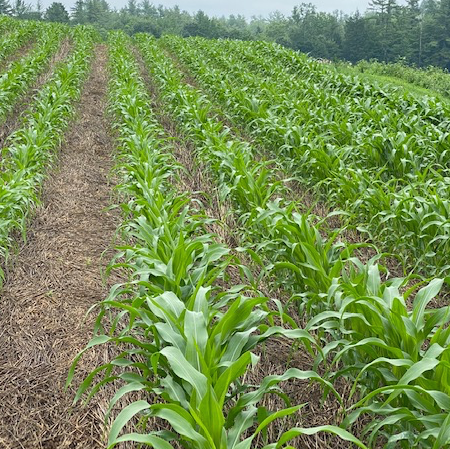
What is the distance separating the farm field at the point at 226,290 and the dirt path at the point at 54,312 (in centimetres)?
1

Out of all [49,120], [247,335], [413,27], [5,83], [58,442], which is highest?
[413,27]

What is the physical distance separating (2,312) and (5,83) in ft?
19.2

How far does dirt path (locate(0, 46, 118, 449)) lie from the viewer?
2236 mm

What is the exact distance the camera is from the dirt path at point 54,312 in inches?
88.0

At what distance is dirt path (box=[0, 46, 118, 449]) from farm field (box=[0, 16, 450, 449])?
0.04ft

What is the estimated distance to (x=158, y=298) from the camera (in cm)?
212

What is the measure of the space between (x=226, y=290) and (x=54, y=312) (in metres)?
1.10

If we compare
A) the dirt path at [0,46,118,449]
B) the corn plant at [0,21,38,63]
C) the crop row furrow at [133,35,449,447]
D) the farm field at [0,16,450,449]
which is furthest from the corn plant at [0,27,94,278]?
the corn plant at [0,21,38,63]

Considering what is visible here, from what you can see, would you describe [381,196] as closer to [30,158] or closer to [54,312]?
[54,312]

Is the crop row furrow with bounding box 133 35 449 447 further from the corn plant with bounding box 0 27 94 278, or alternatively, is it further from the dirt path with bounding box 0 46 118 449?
the corn plant with bounding box 0 27 94 278

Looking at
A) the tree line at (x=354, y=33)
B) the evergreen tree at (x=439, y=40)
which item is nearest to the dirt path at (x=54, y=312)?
the tree line at (x=354, y=33)

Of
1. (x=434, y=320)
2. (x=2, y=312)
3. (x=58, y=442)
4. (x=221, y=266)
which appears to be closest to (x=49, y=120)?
(x=2, y=312)

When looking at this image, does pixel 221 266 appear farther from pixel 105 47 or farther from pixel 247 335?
pixel 105 47

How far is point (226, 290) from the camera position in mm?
2877
